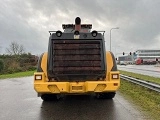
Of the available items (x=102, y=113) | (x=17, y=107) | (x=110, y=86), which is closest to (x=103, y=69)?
(x=110, y=86)

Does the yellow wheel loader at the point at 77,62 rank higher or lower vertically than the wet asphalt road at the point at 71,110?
higher

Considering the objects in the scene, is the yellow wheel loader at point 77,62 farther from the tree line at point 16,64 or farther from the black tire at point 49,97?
the tree line at point 16,64

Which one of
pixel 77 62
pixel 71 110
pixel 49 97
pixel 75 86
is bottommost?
pixel 71 110

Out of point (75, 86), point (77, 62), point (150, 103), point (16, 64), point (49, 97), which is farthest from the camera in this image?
point (16, 64)

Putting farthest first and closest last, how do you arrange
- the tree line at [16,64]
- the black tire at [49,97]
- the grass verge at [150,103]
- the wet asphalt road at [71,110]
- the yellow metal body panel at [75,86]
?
1. the tree line at [16,64]
2. the black tire at [49,97]
3. the yellow metal body panel at [75,86]
4. the grass verge at [150,103]
5. the wet asphalt road at [71,110]

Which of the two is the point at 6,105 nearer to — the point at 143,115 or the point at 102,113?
the point at 102,113

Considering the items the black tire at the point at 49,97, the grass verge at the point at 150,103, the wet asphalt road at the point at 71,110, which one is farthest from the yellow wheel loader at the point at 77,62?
the black tire at the point at 49,97

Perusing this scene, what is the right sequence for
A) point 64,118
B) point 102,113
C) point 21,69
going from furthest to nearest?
1. point 21,69
2. point 102,113
3. point 64,118

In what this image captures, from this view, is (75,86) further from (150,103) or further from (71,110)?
(150,103)

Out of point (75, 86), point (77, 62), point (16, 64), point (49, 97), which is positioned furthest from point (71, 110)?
point (16, 64)

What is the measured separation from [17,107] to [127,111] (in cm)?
354

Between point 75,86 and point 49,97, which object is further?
point 49,97

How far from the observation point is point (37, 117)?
25.8 ft

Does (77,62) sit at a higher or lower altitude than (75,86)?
higher
